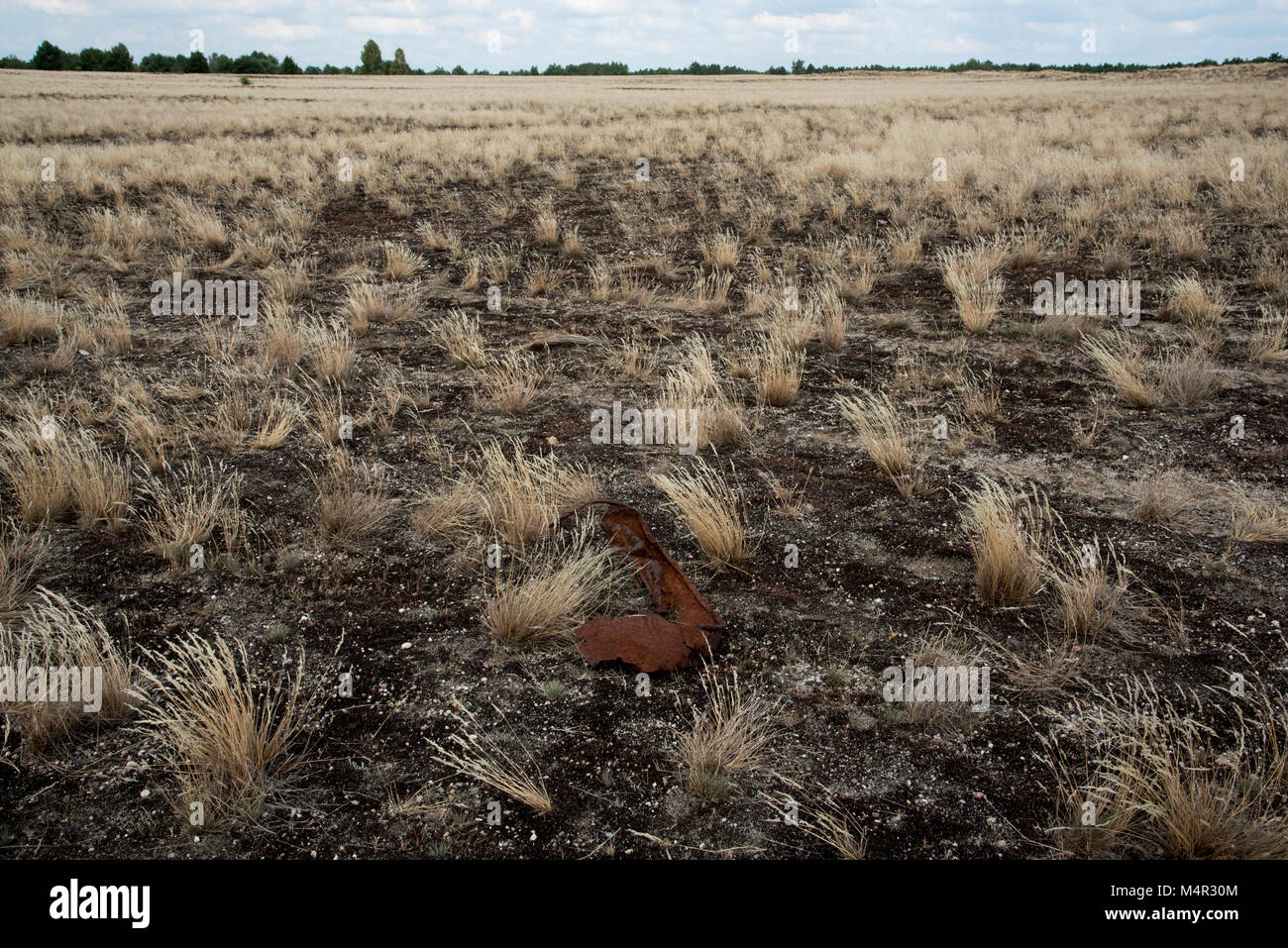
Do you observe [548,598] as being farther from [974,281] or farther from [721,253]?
[721,253]

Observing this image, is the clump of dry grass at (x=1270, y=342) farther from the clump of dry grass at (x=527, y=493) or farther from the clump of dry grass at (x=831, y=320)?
the clump of dry grass at (x=527, y=493)

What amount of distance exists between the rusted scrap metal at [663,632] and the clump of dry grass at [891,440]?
67.2 inches

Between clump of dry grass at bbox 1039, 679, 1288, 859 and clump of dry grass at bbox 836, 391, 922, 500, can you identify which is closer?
clump of dry grass at bbox 1039, 679, 1288, 859

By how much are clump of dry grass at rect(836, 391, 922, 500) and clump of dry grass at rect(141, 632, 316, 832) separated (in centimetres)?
342

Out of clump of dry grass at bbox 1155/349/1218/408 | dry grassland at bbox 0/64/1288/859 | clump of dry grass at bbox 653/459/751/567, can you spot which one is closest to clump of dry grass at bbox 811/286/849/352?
dry grassland at bbox 0/64/1288/859

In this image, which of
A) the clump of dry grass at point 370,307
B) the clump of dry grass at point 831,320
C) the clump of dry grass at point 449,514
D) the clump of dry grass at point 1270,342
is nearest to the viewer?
the clump of dry grass at point 449,514

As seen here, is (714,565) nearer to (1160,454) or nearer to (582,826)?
(582,826)

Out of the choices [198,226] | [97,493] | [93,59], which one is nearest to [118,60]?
[93,59]

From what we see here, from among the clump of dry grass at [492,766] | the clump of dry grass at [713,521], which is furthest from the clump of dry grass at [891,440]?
the clump of dry grass at [492,766]

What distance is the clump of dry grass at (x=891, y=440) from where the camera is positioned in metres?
4.84

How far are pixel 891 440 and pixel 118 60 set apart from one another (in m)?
87.9

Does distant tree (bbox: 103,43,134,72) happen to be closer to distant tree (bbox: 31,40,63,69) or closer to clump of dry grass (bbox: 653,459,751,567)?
distant tree (bbox: 31,40,63,69)

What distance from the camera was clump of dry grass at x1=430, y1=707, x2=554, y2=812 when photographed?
2.68 meters

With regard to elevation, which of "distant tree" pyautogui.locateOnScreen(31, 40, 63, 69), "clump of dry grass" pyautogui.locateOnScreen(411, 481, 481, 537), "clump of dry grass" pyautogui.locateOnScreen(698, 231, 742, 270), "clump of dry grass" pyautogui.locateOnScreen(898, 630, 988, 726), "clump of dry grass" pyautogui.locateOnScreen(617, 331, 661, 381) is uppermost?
"distant tree" pyautogui.locateOnScreen(31, 40, 63, 69)
